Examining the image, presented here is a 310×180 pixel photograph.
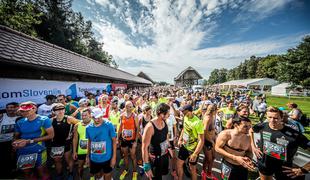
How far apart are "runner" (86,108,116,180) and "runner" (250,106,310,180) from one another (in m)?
3.38

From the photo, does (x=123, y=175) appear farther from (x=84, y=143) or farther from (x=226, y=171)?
(x=226, y=171)

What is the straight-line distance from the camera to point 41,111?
195 inches

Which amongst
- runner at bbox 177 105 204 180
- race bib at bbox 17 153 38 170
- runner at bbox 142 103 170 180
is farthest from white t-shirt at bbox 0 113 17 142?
runner at bbox 177 105 204 180

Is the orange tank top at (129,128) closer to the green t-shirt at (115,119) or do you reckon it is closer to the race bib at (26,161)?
the green t-shirt at (115,119)

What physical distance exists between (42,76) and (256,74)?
88.0 m

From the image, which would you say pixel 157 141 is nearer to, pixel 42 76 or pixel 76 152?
pixel 76 152

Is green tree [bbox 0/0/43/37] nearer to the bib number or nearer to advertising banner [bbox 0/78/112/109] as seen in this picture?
advertising banner [bbox 0/78/112/109]

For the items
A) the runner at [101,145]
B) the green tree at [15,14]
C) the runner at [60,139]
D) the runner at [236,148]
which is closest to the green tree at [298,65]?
the runner at [236,148]

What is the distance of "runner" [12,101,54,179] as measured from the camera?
8.97ft

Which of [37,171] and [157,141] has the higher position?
[157,141]

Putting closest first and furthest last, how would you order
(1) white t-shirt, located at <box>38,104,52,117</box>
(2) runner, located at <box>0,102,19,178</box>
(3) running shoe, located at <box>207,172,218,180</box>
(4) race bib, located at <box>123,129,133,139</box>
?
(3) running shoe, located at <box>207,172,218,180</box> → (2) runner, located at <box>0,102,19,178</box> → (4) race bib, located at <box>123,129,133,139</box> → (1) white t-shirt, located at <box>38,104,52,117</box>

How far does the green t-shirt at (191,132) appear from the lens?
120 inches

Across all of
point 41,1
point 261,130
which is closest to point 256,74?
point 261,130

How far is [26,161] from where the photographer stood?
2705mm
